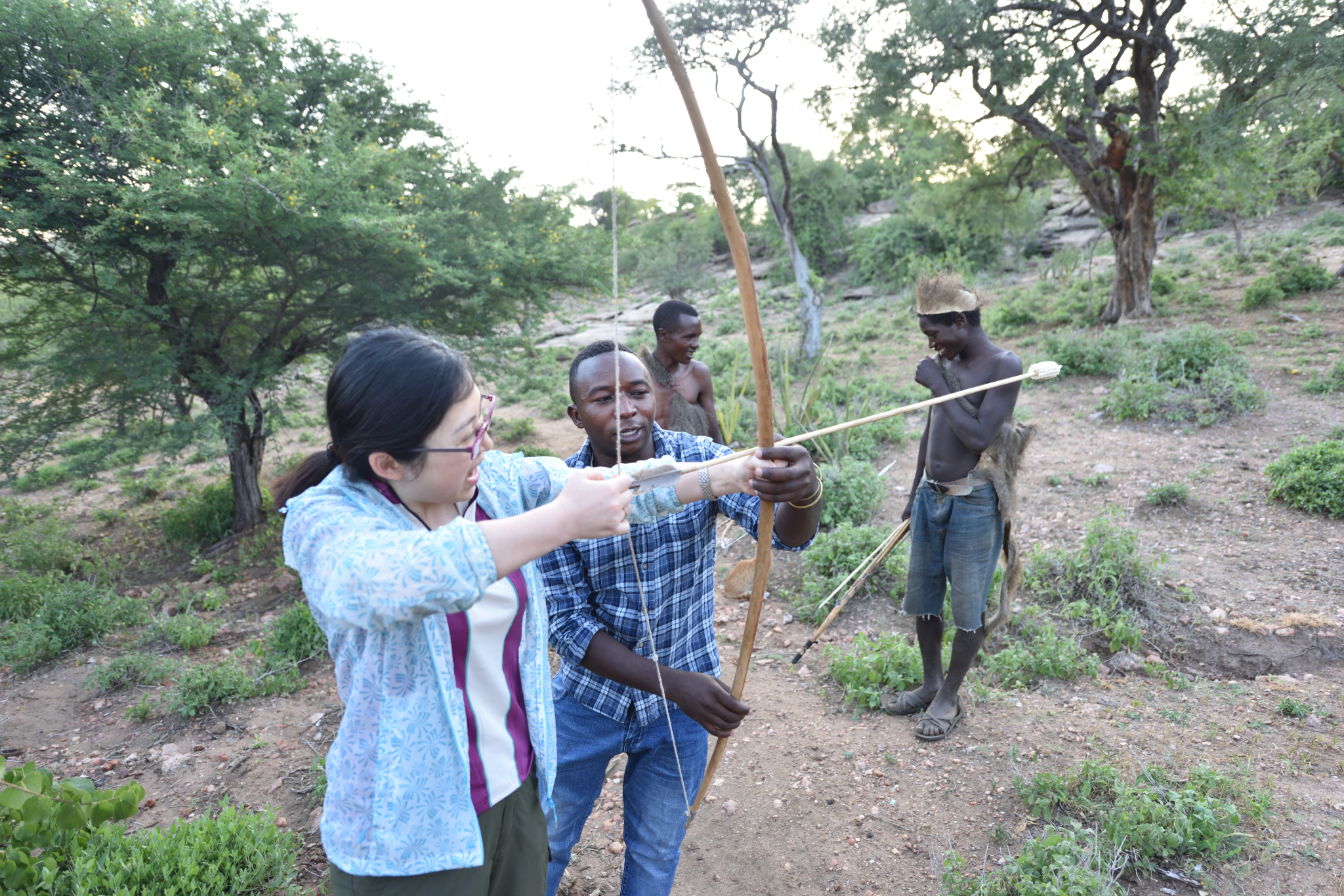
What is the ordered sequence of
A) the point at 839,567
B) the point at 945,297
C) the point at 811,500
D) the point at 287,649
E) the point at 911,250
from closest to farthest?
the point at 811,500 < the point at 945,297 < the point at 287,649 < the point at 839,567 < the point at 911,250

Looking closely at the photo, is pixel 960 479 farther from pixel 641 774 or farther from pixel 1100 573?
pixel 641 774

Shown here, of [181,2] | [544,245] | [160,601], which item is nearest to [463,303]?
[544,245]

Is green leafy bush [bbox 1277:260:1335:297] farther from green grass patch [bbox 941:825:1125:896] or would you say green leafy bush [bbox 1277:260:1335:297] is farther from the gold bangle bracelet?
the gold bangle bracelet

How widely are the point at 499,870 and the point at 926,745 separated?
2.68m

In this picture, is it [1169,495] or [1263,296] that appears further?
[1263,296]

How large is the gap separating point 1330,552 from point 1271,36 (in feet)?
29.9

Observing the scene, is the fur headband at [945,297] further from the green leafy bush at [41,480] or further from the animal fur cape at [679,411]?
the green leafy bush at [41,480]

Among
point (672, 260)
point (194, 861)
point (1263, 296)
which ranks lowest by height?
point (194, 861)

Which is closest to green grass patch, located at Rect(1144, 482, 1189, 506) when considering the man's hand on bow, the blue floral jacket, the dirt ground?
the dirt ground

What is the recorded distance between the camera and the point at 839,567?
5305mm

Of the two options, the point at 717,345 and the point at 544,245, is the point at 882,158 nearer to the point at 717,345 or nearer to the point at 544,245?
the point at 717,345

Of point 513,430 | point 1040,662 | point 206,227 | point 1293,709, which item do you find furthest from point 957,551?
point 513,430

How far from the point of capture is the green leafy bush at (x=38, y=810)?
5.92 feet

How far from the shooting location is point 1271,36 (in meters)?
9.96
